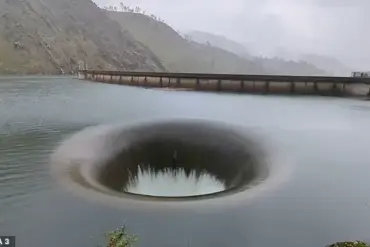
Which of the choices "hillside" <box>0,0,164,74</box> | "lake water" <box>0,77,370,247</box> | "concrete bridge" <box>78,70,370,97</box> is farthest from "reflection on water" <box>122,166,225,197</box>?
"hillside" <box>0,0,164,74</box>

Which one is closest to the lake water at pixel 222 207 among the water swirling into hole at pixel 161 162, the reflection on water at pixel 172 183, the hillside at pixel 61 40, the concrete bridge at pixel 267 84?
the water swirling into hole at pixel 161 162

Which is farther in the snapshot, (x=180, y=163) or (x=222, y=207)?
(x=180, y=163)

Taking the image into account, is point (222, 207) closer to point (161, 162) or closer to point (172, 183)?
point (172, 183)

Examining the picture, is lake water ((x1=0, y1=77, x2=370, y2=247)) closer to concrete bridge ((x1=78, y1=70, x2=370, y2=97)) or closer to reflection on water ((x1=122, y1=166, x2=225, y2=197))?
reflection on water ((x1=122, y1=166, x2=225, y2=197))

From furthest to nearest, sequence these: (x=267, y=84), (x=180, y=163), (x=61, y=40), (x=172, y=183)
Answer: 1. (x=61, y=40)
2. (x=267, y=84)
3. (x=180, y=163)
4. (x=172, y=183)

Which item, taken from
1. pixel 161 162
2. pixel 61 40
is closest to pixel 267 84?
pixel 161 162

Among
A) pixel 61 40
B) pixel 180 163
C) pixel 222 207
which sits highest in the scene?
pixel 61 40

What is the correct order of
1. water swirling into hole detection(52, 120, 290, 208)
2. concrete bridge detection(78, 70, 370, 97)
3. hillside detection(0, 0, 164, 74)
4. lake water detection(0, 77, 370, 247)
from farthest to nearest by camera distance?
hillside detection(0, 0, 164, 74) → concrete bridge detection(78, 70, 370, 97) → water swirling into hole detection(52, 120, 290, 208) → lake water detection(0, 77, 370, 247)

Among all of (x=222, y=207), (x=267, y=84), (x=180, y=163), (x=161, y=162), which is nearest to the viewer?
(x=222, y=207)

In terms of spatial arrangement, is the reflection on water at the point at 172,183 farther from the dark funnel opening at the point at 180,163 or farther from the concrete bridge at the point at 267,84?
the concrete bridge at the point at 267,84
